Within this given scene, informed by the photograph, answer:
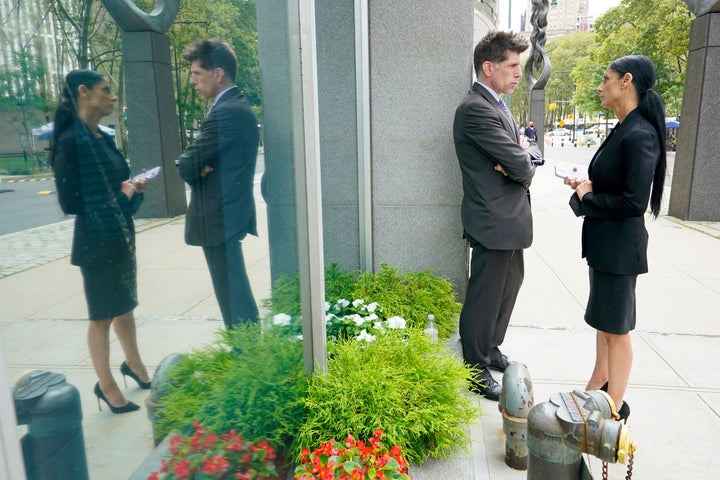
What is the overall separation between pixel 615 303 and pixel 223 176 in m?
2.27

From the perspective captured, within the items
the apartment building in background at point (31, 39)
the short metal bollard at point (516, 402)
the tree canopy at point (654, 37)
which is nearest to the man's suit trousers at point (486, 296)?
the short metal bollard at point (516, 402)

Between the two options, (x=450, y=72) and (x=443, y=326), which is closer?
(x=443, y=326)

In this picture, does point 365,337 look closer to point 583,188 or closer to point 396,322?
point 396,322

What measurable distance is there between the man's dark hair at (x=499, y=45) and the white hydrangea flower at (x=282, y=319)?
2.17 meters

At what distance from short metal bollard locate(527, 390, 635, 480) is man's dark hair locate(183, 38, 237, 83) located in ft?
5.43

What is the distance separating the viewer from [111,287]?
1409 mm

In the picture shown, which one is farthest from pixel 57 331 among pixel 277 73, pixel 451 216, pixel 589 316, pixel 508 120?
pixel 451 216

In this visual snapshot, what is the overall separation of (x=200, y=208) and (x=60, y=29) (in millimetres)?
755

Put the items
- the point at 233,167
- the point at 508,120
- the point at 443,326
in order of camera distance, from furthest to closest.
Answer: the point at 443,326 → the point at 508,120 → the point at 233,167

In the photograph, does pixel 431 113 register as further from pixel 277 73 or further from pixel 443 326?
pixel 277 73

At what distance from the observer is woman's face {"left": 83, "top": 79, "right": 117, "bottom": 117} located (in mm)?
1292

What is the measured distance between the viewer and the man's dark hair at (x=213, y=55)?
1.73m

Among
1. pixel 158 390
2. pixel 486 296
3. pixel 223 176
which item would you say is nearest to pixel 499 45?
pixel 486 296

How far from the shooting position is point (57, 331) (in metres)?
1.23
